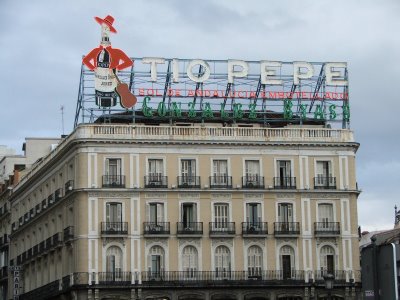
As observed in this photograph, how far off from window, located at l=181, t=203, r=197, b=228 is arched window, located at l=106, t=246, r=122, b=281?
218 inches

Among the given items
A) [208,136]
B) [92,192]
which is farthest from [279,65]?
[92,192]

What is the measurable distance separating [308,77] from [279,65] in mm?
2594

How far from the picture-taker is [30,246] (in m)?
85.9

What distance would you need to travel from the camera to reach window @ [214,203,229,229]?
7058 centimetres

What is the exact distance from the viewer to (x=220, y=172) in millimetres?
71688

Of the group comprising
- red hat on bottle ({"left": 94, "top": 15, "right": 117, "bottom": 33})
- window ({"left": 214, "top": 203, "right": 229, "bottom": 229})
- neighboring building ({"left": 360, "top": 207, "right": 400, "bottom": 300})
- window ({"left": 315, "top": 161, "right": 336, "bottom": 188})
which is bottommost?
neighboring building ({"left": 360, "top": 207, "right": 400, "bottom": 300})

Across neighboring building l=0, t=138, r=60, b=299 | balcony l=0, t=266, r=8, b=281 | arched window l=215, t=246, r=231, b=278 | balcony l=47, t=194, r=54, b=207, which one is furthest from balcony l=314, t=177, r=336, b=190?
balcony l=0, t=266, r=8, b=281

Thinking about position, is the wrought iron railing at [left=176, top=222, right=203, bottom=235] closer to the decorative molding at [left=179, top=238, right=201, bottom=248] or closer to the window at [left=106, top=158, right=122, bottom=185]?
the decorative molding at [left=179, top=238, right=201, bottom=248]

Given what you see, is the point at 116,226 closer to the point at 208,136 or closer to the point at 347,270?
the point at 208,136

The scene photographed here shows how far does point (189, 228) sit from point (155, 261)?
3596mm

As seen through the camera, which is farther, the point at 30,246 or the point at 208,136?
the point at 30,246

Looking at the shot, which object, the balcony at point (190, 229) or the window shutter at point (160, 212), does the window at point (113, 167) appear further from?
the balcony at point (190, 229)

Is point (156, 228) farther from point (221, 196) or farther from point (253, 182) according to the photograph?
point (253, 182)

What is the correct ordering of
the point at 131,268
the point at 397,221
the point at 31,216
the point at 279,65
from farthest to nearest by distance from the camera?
the point at 397,221, the point at 31,216, the point at 279,65, the point at 131,268
